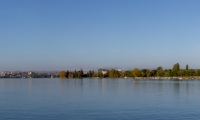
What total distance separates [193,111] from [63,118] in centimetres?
1357

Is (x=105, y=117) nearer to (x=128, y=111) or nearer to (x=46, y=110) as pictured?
(x=128, y=111)

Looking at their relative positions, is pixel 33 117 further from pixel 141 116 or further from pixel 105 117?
pixel 141 116

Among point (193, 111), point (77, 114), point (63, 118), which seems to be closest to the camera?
point (63, 118)

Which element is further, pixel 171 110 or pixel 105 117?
pixel 171 110

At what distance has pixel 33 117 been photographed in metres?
28.7

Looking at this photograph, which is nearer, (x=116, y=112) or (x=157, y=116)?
(x=157, y=116)

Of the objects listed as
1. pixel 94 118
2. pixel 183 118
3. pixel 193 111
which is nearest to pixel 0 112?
pixel 94 118

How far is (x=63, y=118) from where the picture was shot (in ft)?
92.4

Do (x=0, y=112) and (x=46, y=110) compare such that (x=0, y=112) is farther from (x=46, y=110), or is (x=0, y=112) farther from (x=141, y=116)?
(x=141, y=116)

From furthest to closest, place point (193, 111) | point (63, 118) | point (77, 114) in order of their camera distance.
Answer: point (193, 111), point (77, 114), point (63, 118)

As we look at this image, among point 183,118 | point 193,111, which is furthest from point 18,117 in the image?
point 193,111

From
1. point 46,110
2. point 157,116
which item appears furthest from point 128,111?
point 46,110

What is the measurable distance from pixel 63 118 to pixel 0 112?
718 cm

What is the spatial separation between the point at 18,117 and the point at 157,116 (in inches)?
490
